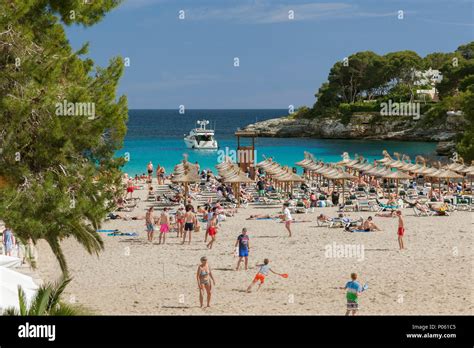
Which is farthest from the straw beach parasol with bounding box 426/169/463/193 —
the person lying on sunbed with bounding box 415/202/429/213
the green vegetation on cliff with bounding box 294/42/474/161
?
the green vegetation on cliff with bounding box 294/42/474/161

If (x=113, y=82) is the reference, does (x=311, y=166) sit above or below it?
below

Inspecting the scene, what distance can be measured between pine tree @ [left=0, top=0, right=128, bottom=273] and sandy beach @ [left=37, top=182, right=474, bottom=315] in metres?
1.70

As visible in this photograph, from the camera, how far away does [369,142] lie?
76750mm

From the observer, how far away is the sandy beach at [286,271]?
1117 centimetres

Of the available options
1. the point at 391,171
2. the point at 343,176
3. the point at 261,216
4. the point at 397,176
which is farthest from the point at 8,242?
the point at 391,171

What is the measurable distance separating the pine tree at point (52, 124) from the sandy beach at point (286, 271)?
1.70 m

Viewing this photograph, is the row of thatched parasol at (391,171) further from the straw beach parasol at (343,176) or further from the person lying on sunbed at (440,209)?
the person lying on sunbed at (440,209)

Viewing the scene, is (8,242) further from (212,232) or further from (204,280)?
(204,280)

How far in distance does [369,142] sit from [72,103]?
226 ft

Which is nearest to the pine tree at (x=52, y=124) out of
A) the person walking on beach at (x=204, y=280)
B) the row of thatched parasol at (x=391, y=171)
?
the person walking on beach at (x=204, y=280)

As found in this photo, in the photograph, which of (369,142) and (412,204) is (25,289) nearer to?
(412,204)

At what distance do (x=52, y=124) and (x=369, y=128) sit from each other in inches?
2907

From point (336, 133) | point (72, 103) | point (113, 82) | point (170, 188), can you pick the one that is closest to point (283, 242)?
point (113, 82)

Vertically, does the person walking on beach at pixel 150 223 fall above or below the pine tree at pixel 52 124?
below
